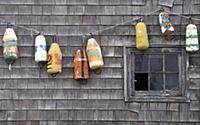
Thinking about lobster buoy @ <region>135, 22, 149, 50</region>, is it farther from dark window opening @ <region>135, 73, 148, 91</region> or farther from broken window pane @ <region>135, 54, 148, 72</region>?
dark window opening @ <region>135, 73, 148, 91</region>

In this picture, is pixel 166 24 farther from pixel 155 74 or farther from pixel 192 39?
pixel 155 74

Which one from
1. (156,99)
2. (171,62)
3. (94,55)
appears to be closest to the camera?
(94,55)

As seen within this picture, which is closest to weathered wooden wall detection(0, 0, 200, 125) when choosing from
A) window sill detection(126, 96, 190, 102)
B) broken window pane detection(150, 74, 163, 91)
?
window sill detection(126, 96, 190, 102)

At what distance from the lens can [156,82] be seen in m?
6.98

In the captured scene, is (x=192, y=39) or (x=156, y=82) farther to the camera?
(x=156, y=82)

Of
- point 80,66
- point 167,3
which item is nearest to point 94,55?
point 80,66

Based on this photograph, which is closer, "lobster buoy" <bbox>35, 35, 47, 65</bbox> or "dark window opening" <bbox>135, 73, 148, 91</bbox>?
"lobster buoy" <bbox>35, 35, 47, 65</bbox>

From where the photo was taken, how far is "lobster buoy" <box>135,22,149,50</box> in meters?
6.82

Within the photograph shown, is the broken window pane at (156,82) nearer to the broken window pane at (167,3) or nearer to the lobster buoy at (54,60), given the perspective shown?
→ the broken window pane at (167,3)

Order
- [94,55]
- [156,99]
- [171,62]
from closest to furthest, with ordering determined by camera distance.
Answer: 1. [94,55]
2. [156,99]
3. [171,62]

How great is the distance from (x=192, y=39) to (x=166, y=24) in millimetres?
447

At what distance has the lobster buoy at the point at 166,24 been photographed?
6.84 metres

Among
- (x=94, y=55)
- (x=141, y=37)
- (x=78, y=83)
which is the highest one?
(x=141, y=37)

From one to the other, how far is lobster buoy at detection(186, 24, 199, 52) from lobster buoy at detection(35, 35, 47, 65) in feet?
7.06
